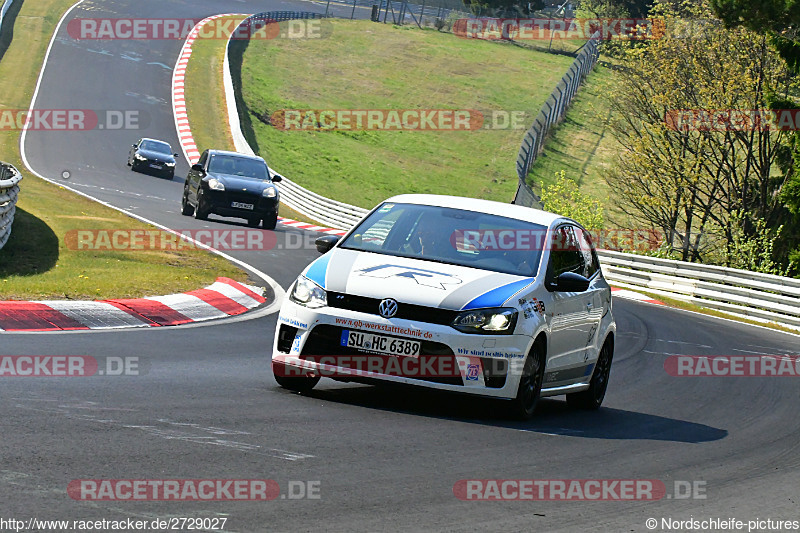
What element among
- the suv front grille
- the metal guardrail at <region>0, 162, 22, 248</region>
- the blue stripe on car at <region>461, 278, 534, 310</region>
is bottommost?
the metal guardrail at <region>0, 162, 22, 248</region>

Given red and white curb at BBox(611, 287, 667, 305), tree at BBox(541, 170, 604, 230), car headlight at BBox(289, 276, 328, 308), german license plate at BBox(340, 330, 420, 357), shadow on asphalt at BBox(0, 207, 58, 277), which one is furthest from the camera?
tree at BBox(541, 170, 604, 230)

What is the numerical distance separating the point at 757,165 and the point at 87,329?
1110 inches

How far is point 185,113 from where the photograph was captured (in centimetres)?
5250

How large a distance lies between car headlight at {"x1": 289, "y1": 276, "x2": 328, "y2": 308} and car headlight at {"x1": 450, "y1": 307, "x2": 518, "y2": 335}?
3.14ft

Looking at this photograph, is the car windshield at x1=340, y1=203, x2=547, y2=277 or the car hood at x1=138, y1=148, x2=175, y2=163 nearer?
the car windshield at x1=340, y1=203, x2=547, y2=277

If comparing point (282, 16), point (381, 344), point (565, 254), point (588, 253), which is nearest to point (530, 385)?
point (381, 344)

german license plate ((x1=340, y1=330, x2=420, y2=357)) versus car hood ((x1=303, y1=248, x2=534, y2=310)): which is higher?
car hood ((x1=303, y1=248, x2=534, y2=310))

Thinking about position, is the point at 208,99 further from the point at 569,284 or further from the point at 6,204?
the point at 569,284

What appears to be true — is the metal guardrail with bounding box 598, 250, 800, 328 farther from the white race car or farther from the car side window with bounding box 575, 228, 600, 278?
the white race car

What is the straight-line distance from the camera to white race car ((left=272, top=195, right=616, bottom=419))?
26.6 ft

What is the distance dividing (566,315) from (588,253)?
1.28 metres

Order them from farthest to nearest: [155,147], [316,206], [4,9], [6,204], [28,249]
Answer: [4,9] < [155,147] < [316,206] < [28,249] < [6,204]

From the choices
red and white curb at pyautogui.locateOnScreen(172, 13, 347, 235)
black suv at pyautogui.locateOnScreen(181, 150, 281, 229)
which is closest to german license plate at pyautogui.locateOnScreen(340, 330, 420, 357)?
black suv at pyautogui.locateOnScreen(181, 150, 281, 229)

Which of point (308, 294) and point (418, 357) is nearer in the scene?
point (418, 357)
